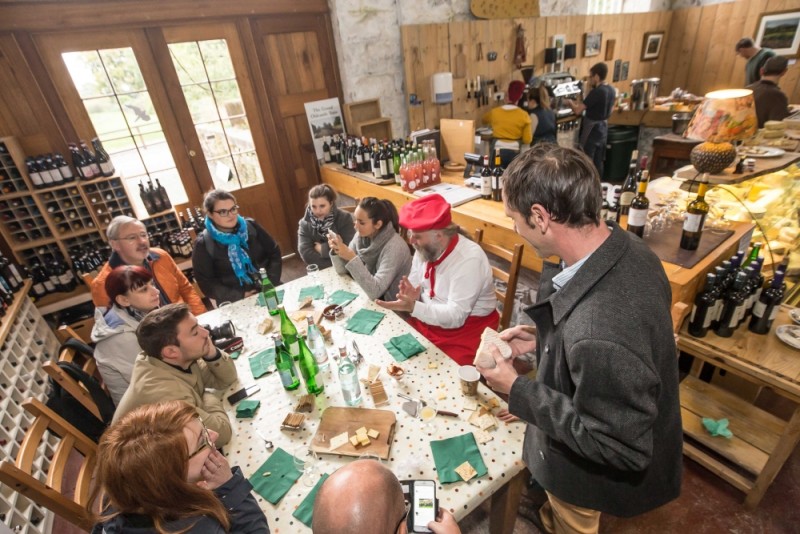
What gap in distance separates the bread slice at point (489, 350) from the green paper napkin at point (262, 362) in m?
1.05

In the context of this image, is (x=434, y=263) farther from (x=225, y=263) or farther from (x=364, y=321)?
(x=225, y=263)

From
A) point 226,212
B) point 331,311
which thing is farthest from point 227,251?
point 331,311

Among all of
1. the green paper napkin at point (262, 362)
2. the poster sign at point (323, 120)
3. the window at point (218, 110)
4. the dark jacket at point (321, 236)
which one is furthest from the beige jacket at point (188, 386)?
the poster sign at point (323, 120)

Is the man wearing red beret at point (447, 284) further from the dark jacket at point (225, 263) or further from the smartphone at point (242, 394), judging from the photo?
the dark jacket at point (225, 263)

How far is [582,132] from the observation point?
6.05 metres

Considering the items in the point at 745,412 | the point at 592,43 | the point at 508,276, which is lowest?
the point at 745,412

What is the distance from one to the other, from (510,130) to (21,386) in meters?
5.48

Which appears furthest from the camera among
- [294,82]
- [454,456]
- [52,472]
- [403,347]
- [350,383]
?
[294,82]

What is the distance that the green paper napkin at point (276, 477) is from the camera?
1.30m

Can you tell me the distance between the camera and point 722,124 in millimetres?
1964

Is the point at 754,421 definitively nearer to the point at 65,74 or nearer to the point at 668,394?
the point at 668,394

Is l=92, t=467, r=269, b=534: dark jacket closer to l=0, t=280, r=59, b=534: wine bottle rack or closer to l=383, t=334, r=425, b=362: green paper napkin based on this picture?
l=383, t=334, r=425, b=362: green paper napkin

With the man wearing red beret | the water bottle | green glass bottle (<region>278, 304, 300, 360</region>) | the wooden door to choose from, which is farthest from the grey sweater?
the wooden door

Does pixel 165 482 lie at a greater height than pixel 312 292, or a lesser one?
greater
